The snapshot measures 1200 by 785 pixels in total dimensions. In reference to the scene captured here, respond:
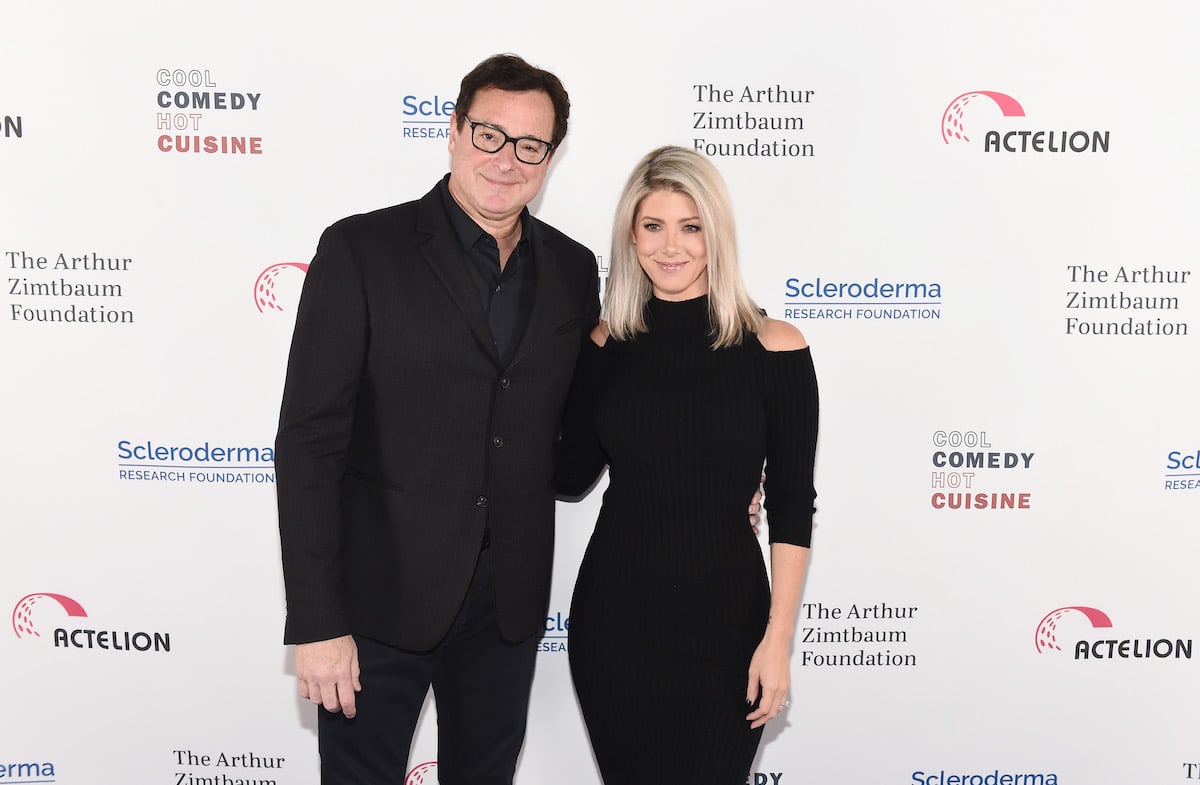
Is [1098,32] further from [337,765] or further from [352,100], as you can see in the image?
[337,765]

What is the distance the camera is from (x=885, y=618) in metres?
2.85

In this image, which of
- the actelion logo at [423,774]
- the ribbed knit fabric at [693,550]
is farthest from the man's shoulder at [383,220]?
the actelion logo at [423,774]

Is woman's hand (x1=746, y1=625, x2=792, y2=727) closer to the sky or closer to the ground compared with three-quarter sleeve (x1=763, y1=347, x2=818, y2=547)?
closer to the ground

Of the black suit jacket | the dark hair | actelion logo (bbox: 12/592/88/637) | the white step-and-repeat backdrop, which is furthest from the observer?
actelion logo (bbox: 12/592/88/637)

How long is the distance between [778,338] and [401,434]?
2.84 feet

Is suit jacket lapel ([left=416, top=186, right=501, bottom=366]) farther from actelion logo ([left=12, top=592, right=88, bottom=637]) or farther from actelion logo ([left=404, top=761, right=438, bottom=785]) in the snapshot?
actelion logo ([left=12, top=592, right=88, bottom=637])

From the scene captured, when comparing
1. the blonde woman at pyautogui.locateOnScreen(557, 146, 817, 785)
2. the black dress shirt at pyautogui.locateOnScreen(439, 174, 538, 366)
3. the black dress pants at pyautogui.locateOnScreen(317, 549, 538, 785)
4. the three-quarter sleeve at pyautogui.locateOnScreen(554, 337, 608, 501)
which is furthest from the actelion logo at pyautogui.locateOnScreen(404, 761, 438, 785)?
the black dress shirt at pyautogui.locateOnScreen(439, 174, 538, 366)

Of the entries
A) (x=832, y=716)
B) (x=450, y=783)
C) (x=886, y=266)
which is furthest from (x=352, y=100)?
(x=832, y=716)

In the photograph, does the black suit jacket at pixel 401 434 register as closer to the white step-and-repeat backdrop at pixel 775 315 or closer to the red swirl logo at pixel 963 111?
the white step-and-repeat backdrop at pixel 775 315

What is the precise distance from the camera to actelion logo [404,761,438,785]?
116 inches

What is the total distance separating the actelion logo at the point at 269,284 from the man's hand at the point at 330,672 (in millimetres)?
1240

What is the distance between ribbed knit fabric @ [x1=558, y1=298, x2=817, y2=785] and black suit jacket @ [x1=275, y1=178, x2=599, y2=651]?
0.23m

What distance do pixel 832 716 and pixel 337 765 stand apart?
165 cm

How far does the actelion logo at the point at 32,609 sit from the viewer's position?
281 centimetres
